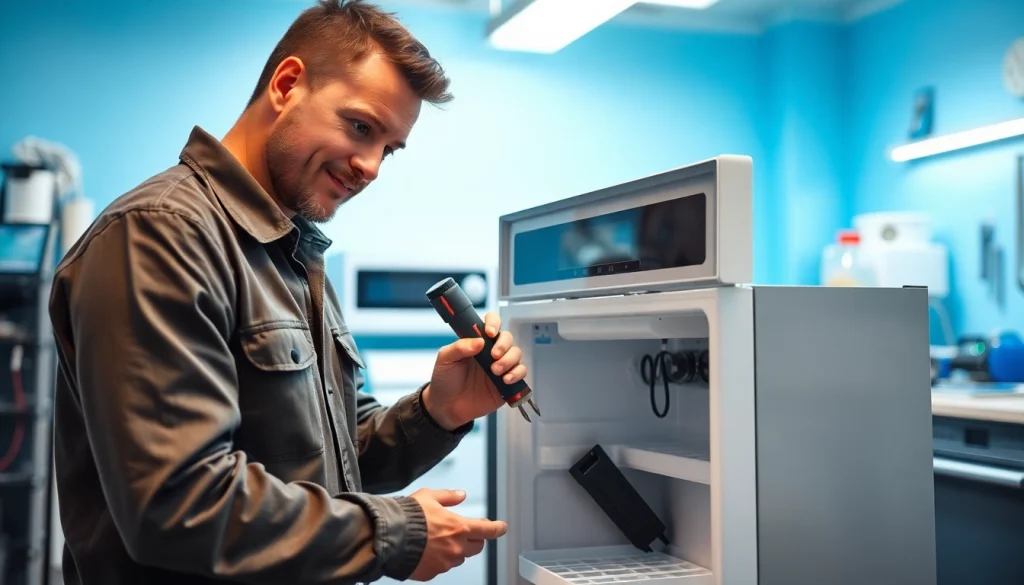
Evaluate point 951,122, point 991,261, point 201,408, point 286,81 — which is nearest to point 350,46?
point 286,81

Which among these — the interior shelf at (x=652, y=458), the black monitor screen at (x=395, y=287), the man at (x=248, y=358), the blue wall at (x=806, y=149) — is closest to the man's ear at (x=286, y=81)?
the man at (x=248, y=358)

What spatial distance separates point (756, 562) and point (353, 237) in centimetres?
304

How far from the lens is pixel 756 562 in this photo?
116cm

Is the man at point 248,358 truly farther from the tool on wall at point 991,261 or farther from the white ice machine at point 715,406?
the tool on wall at point 991,261

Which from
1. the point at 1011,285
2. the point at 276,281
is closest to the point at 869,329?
the point at 276,281

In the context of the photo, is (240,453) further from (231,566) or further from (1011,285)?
(1011,285)

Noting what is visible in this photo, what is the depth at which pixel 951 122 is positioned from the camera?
3803 mm

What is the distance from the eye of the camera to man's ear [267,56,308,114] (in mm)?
1175

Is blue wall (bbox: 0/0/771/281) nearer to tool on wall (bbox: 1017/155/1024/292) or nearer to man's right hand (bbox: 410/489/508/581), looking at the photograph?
tool on wall (bbox: 1017/155/1024/292)

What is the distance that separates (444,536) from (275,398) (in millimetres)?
240

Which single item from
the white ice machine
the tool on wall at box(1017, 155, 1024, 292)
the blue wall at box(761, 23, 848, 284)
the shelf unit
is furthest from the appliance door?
the shelf unit

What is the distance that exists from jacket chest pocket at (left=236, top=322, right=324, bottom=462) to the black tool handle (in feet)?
0.80

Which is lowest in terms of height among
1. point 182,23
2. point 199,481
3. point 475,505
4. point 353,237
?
point 475,505

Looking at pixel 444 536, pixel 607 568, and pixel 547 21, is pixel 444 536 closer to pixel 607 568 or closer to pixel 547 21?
pixel 607 568
